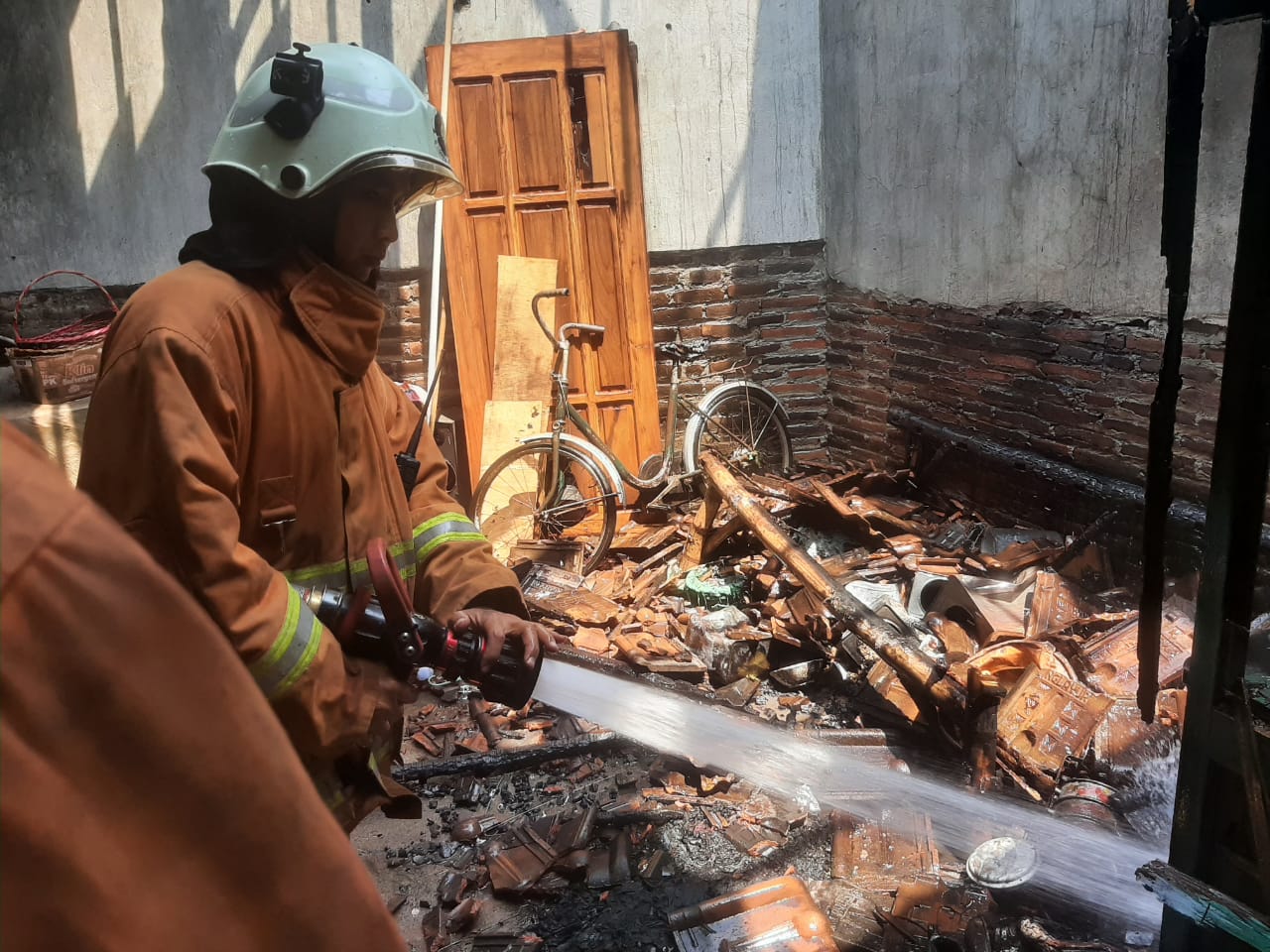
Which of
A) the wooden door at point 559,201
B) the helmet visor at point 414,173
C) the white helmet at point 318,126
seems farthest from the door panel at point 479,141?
the white helmet at point 318,126

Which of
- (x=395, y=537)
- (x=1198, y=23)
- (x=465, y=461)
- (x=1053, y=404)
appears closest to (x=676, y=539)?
(x=465, y=461)

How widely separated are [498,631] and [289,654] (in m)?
0.62

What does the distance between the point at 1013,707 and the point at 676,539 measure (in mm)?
3056

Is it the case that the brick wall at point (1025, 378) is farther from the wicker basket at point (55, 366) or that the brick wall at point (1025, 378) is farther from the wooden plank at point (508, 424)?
the wicker basket at point (55, 366)

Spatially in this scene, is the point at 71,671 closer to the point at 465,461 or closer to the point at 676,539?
the point at 676,539

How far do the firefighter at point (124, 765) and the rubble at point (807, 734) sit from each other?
2.59 metres

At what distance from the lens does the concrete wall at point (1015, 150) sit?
451 centimetres

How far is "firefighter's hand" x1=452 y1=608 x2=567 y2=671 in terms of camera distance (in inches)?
85.4

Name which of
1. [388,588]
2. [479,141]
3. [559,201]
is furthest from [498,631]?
[479,141]

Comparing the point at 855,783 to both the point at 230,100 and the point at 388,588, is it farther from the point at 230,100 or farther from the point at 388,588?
the point at 230,100

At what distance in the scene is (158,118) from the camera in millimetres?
6746

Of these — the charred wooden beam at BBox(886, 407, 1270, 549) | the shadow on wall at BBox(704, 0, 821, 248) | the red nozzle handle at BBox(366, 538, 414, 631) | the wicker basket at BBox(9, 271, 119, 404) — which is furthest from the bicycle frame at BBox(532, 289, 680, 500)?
Answer: the red nozzle handle at BBox(366, 538, 414, 631)

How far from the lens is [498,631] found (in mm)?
2209

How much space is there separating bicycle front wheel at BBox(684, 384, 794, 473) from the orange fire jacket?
16.4ft
